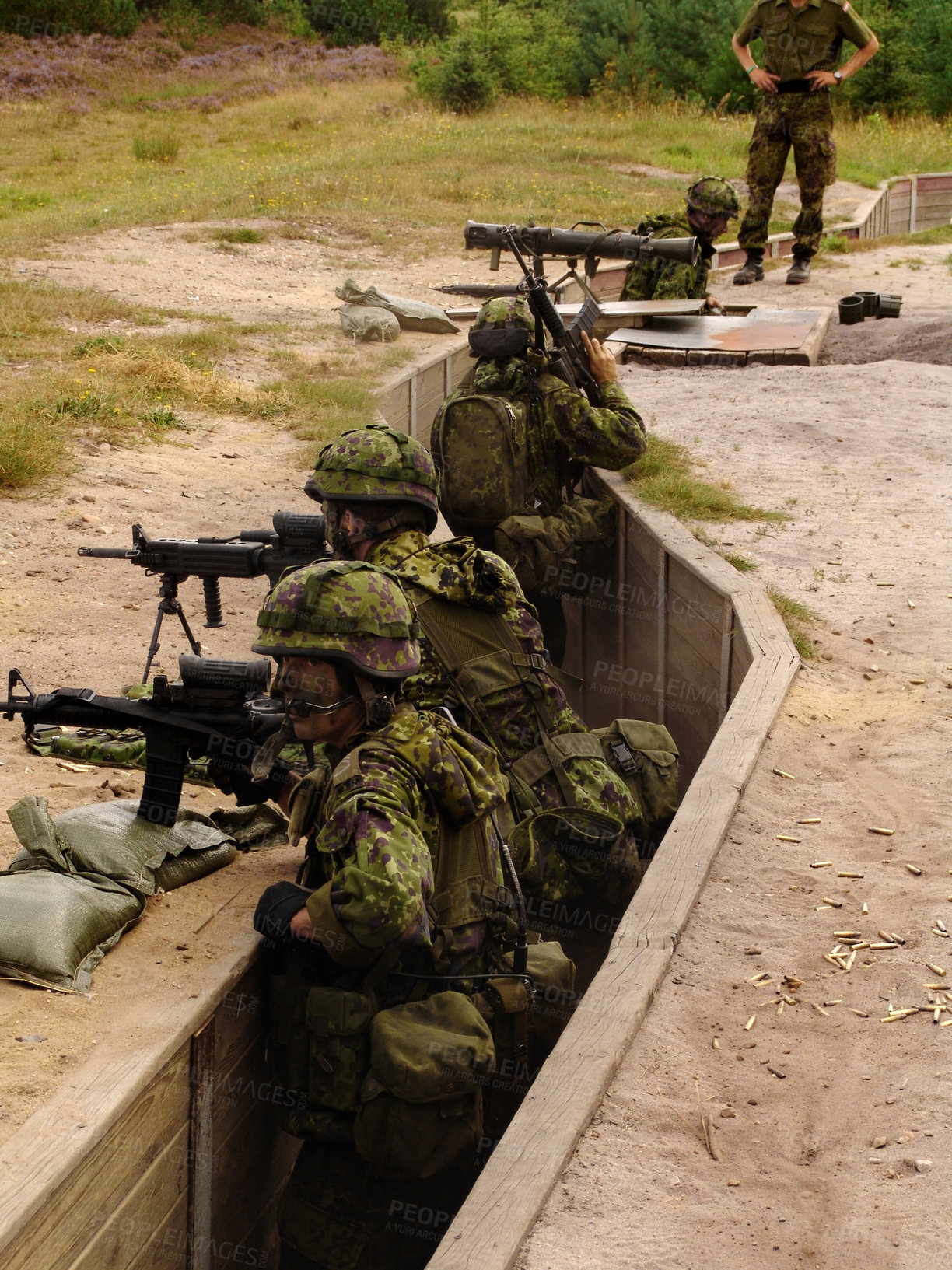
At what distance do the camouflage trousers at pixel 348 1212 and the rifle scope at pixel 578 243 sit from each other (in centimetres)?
535

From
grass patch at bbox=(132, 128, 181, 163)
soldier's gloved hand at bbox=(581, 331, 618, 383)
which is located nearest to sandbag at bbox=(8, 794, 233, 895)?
soldier's gloved hand at bbox=(581, 331, 618, 383)

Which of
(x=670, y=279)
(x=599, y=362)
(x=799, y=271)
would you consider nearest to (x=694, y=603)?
(x=599, y=362)

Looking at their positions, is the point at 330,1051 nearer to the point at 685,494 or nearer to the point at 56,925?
the point at 56,925

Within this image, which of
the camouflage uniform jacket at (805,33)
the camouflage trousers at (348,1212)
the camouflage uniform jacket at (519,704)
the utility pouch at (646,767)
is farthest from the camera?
the camouflage uniform jacket at (805,33)

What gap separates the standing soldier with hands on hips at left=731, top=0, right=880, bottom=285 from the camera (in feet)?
34.9

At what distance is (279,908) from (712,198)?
7610 mm

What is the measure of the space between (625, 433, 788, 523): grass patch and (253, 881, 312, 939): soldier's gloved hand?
3545mm

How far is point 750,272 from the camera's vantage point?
12.1m

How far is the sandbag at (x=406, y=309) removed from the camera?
1002 centimetres

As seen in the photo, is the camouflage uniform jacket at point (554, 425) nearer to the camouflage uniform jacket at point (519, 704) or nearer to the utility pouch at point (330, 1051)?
the camouflage uniform jacket at point (519, 704)

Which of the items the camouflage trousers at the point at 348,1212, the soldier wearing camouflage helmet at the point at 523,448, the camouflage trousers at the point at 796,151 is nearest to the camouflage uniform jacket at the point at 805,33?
the camouflage trousers at the point at 796,151

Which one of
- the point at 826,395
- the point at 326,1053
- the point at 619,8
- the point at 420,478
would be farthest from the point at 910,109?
the point at 326,1053

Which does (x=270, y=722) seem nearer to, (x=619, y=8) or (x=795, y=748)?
(x=795, y=748)

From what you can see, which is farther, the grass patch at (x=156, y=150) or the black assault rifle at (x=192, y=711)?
the grass patch at (x=156, y=150)
